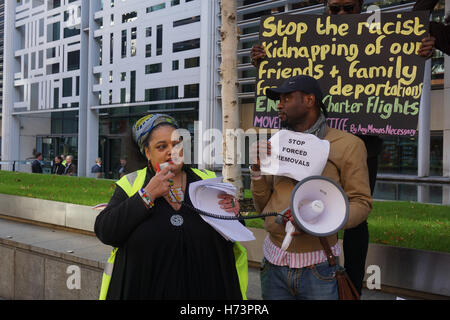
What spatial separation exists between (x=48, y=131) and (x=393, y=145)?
26030mm

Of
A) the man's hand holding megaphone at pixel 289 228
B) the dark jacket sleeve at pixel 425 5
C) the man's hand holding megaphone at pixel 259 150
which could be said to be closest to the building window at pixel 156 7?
the dark jacket sleeve at pixel 425 5

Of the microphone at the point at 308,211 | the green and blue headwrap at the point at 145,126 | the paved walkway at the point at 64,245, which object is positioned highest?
the green and blue headwrap at the point at 145,126

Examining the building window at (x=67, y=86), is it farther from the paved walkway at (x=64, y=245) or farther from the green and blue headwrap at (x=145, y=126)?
the green and blue headwrap at (x=145, y=126)

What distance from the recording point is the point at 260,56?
11.0 ft

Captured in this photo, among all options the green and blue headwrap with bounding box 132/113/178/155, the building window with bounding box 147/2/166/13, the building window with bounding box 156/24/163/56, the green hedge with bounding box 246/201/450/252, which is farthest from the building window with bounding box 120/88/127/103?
the green and blue headwrap with bounding box 132/113/178/155

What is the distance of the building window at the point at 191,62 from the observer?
2314 cm

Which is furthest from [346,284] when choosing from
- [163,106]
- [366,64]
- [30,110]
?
[30,110]

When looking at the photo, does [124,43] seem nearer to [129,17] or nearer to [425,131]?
[129,17]

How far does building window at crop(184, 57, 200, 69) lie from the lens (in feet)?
75.9

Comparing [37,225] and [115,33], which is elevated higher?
[115,33]

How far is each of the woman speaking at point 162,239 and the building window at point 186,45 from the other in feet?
70.3

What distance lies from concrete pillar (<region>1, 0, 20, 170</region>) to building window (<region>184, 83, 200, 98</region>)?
16653 millimetres

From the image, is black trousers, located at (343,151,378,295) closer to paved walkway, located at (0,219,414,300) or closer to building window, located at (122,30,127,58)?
paved walkway, located at (0,219,414,300)
